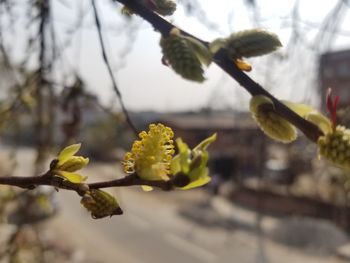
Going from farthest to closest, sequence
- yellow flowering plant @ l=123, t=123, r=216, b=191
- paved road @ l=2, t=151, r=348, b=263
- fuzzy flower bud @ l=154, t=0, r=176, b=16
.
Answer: paved road @ l=2, t=151, r=348, b=263, fuzzy flower bud @ l=154, t=0, r=176, b=16, yellow flowering plant @ l=123, t=123, r=216, b=191

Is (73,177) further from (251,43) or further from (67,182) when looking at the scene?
(251,43)

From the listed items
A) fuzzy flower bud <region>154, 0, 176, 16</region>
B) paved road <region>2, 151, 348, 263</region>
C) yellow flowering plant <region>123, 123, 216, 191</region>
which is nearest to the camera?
yellow flowering plant <region>123, 123, 216, 191</region>

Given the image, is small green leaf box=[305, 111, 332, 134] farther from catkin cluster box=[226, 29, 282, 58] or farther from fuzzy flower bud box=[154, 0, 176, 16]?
fuzzy flower bud box=[154, 0, 176, 16]

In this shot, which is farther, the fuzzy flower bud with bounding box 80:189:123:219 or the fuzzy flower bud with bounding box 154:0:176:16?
the fuzzy flower bud with bounding box 154:0:176:16

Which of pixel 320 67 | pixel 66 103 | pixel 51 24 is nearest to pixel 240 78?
pixel 51 24

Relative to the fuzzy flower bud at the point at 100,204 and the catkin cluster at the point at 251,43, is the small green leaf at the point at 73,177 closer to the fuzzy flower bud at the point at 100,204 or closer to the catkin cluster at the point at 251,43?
the fuzzy flower bud at the point at 100,204

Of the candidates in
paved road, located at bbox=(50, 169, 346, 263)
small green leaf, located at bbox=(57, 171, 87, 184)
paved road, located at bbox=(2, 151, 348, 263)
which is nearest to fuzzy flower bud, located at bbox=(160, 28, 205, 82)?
small green leaf, located at bbox=(57, 171, 87, 184)

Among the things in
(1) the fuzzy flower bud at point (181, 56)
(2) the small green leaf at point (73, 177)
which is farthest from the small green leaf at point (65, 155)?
(1) the fuzzy flower bud at point (181, 56)

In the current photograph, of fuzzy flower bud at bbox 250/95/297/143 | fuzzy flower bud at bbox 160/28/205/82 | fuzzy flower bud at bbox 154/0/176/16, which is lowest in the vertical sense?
fuzzy flower bud at bbox 160/28/205/82

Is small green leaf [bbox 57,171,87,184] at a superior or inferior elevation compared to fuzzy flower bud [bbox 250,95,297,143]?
inferior

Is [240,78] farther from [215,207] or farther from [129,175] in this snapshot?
[215,207]
